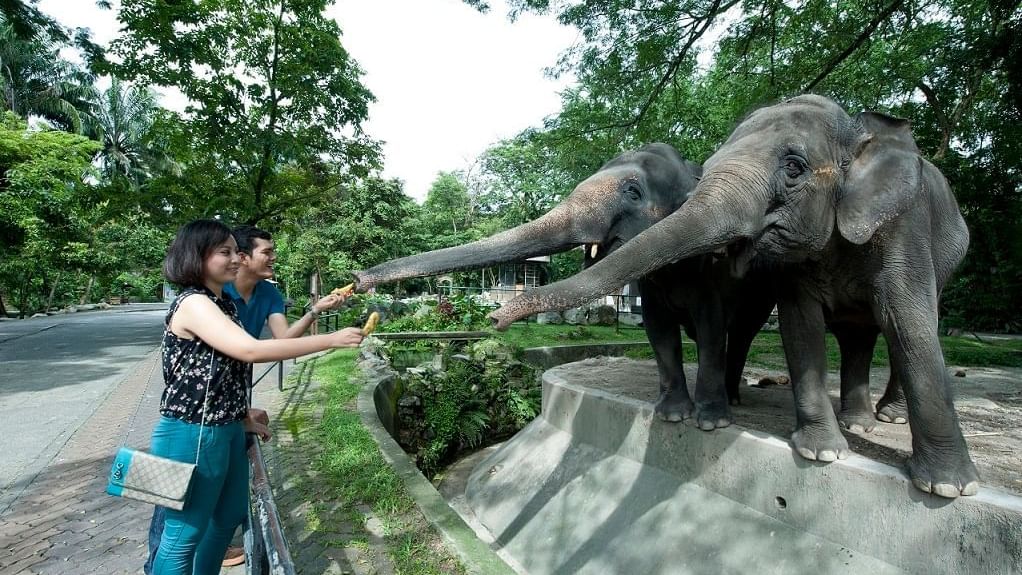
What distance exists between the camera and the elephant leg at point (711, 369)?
12.6ft

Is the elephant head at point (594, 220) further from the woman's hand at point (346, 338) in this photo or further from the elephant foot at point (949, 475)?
the elephant foot at point (949, 475)

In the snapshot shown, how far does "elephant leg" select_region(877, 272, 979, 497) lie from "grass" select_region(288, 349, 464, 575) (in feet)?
Answer: 8.50

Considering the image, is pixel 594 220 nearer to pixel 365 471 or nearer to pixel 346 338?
pixel 346 338

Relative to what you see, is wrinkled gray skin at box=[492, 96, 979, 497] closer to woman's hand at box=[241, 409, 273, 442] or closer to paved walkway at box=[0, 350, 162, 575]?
woman's hand at box=[241, 409, 273, 442]

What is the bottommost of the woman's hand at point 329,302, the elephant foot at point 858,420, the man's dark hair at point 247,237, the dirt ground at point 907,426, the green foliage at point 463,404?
the green foliage at point 463,404

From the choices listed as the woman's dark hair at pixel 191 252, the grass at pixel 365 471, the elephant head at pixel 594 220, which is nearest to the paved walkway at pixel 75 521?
the grass at pixel 365 471

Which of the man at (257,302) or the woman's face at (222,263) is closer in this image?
the woman's face at (222,263)

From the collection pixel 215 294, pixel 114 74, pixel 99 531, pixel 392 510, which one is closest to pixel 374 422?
pixel 392 510

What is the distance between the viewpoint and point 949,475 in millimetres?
2580

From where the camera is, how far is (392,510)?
4.08 meters

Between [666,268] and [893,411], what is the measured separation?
2.11 metres

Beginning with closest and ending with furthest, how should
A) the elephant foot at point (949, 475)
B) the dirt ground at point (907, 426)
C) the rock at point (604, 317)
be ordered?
1. the elephant foot at point (949, 475)
2. the dirt ground at point (907, 426)
3. the rock at point (604, 317)

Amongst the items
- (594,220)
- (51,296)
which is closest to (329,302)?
(594,220)

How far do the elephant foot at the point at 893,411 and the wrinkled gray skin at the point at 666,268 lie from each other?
1181 millimetres
